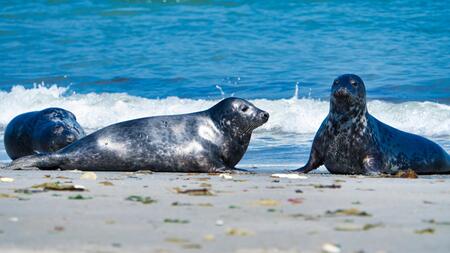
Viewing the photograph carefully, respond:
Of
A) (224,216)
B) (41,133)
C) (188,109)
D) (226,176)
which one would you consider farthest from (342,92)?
(188,109)

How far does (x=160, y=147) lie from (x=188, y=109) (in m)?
7.64

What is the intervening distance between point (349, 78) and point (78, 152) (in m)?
2.34

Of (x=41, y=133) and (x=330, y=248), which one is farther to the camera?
(x=41, y=133)

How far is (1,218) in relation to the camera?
514cm

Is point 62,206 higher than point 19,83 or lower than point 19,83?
lower

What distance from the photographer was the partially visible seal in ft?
35.2

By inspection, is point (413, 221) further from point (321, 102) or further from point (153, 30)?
point (153, 30)

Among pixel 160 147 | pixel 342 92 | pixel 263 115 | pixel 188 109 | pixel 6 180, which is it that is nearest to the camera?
pixel 6 180

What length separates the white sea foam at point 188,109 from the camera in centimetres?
1435

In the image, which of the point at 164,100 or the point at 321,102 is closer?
the point at 321,102

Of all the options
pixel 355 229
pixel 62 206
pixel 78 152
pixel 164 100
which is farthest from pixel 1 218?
pixel 164 100

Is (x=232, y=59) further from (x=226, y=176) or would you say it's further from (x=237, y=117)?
(x=226, y=176)

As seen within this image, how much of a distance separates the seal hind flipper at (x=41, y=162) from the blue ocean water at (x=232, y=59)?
273 centimetres

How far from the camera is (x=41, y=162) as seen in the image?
30.6 feet
